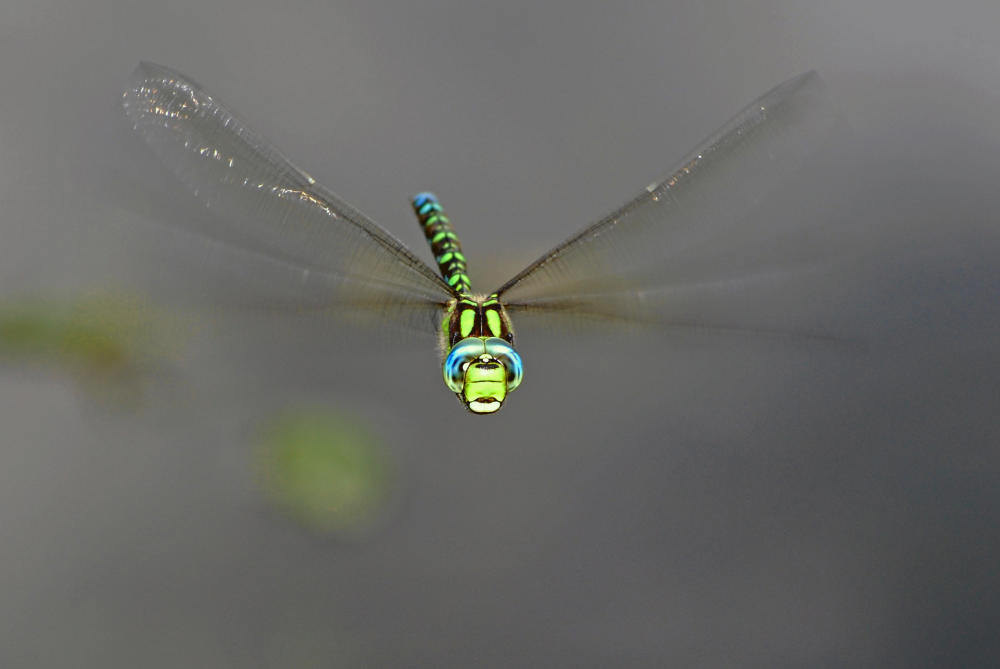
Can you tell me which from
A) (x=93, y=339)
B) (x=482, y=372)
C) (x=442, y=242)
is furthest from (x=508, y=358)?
(x=93, y=339)

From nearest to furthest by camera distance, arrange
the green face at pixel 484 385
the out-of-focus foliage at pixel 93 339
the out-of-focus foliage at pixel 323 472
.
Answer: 1. the green face at pixel 484 385
2. the out-of-focus foliage at pixel 93 339
3. the out-of-focus foliage at pixel 323 472

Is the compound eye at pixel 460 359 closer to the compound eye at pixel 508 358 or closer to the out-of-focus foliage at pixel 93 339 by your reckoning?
the compound eye at pixel 508 358

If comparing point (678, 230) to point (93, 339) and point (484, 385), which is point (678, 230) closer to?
point (484, 385)

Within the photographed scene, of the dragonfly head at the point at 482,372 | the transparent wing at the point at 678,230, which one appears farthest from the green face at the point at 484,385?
the transparent wing at the point at 678,230

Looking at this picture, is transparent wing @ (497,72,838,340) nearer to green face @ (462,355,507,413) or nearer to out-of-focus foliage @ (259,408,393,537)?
green face @ (462,355,507,413)

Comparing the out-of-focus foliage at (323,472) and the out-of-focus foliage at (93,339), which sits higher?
the out-of-focus foliage at (93,339)

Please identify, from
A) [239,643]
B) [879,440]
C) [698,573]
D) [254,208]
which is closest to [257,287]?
[254,208]

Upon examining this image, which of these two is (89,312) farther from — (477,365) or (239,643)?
(477,365)

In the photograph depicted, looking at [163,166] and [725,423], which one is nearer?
[163,166]
